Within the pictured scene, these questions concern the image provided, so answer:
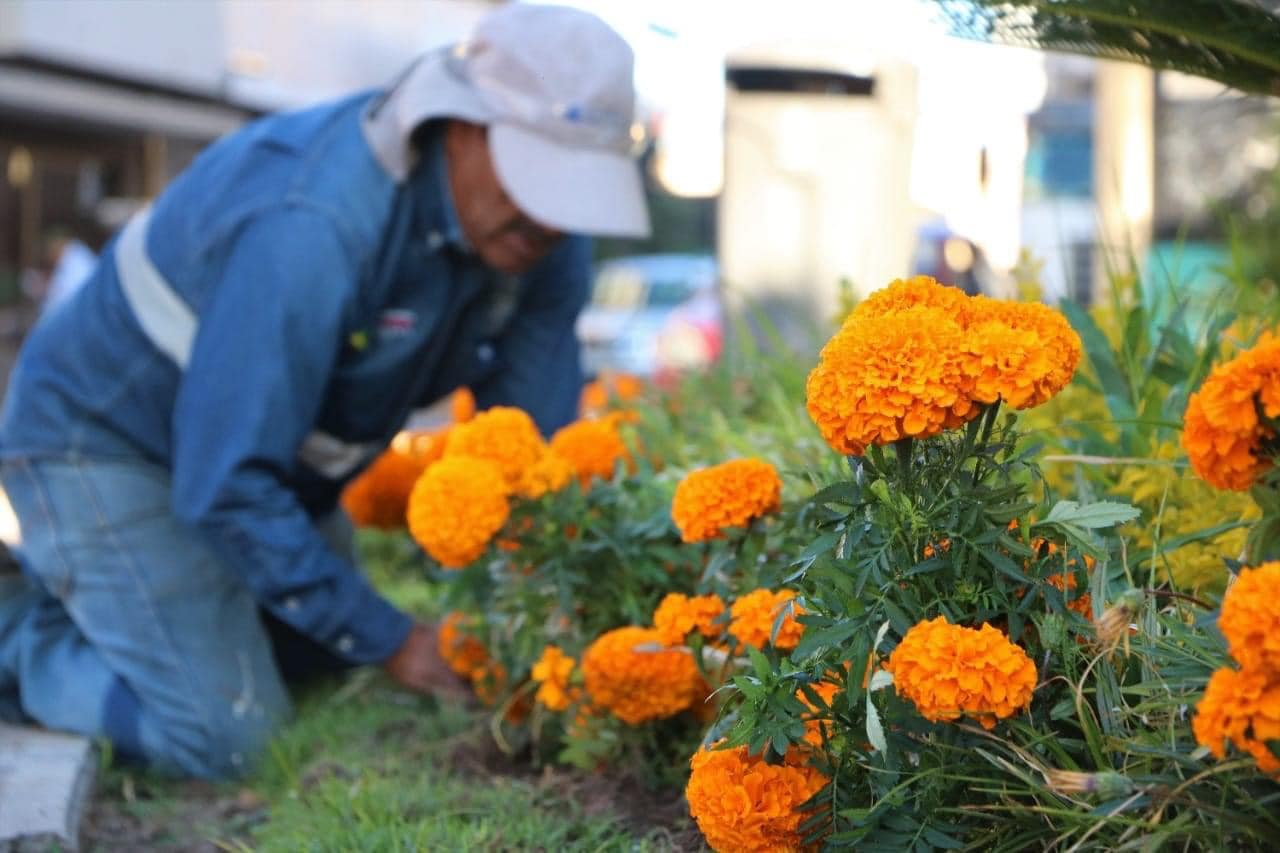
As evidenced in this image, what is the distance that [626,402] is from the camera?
3850 mm

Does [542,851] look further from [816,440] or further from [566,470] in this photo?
[816,440]

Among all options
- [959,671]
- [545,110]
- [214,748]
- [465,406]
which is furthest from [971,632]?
[465,406]

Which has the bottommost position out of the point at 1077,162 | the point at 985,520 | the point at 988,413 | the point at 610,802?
the point at 1077,162

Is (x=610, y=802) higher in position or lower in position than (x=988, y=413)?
lower

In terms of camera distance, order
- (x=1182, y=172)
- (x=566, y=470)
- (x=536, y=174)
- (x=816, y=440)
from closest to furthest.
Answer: (x=566, y=470), (x=816, y=440), (x=536, y=174), (x=1182, y=172)

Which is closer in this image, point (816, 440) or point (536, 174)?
point (816, 440)

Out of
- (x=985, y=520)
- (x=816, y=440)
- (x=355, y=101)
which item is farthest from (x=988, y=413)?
(x=355, y=101)

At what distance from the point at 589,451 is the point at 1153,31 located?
3.88ft

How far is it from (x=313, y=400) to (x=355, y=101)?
0.79m

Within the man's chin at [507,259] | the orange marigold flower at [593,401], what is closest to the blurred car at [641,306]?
the orange marigold flower at [593,401]

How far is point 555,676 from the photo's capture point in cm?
234

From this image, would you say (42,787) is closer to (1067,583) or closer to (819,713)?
(819,713)

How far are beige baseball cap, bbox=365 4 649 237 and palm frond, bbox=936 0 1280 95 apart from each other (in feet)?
3.57

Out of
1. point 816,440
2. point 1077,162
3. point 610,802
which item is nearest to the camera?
point 610,802
